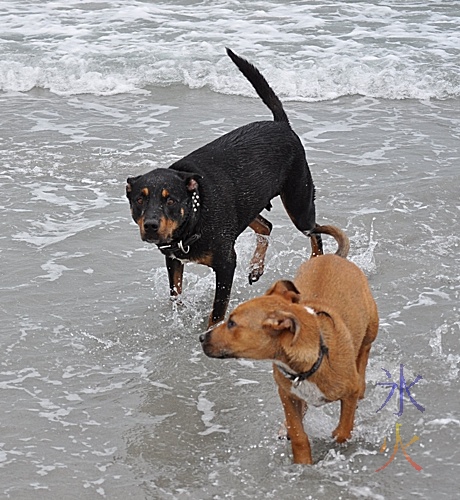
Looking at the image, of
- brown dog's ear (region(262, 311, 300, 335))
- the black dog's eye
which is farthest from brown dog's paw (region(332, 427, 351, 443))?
the black dog's eye

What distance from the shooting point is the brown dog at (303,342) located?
423 centimetres

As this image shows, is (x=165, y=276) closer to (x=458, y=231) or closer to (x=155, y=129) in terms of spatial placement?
(x=458, y=231)

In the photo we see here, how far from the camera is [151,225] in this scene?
5.59 meters

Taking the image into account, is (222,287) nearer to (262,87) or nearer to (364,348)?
(364,348)

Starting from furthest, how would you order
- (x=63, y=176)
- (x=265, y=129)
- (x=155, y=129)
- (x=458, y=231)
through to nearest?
(x=155, y=129), (x=63, y=176), (x=458, y=231), (x=265, y=129)

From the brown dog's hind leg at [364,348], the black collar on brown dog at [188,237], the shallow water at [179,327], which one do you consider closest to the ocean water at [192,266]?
the shallow water at [179,327]

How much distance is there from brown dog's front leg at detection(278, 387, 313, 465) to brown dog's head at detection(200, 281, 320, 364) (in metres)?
0.31

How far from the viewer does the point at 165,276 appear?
7023mm

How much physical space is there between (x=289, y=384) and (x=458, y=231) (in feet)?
12.2

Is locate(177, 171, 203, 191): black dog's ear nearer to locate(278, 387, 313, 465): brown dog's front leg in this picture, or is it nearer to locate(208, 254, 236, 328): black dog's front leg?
locate(208, 254, 236, 328): black dog's front leg

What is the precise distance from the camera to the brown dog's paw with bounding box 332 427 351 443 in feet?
15.3

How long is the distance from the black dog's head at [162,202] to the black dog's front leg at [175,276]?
65 centimetres

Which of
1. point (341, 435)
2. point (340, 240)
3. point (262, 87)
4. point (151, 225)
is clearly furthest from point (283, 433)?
point (262, 87)

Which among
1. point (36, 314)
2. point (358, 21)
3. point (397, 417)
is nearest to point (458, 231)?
point (397, 417)
